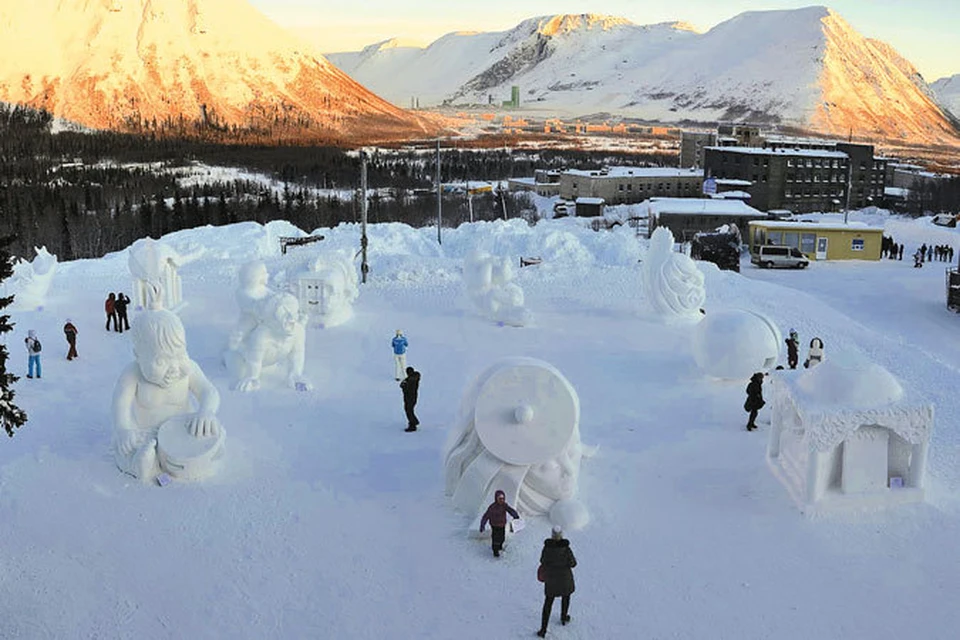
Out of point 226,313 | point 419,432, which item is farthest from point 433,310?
point 419,432

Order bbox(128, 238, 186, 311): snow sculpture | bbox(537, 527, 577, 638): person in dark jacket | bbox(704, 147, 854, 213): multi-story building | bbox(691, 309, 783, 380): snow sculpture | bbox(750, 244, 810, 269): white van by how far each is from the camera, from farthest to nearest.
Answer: bbox(704, 147, 854, 213): multi-story building
bbox(750, 244, 810, 269): white van
bbox(128, 238, 186, 311): snow sculpture
bbox(691, 309, 783, 380): snow sculpture
bbox(537, 527, 577, 638): person in dark jacket

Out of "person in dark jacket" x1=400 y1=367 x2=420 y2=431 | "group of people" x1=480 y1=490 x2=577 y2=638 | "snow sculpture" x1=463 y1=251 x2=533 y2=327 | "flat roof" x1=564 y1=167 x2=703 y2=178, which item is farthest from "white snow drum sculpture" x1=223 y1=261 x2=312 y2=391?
"flat roof" x1=564 y1=167 x2=703 y2=178

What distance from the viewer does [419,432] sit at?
439 inches

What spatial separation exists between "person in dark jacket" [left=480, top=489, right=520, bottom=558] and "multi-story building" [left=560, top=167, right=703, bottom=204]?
55005mm

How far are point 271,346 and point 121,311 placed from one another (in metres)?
5.30

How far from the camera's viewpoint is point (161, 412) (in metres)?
9.64

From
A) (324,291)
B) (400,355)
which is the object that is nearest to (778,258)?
(324,291)

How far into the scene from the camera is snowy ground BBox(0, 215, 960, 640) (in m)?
7.03

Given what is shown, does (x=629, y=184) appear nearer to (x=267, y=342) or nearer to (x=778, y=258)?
(x=778, y=258)

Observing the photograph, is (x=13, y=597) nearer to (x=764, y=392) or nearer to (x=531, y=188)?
(x=764, y=392)

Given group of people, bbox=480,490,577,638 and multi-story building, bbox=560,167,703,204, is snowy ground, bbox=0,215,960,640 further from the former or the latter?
multi-story building, bbox=560,167,703,204

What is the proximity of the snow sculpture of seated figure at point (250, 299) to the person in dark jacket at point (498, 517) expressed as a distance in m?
6.64

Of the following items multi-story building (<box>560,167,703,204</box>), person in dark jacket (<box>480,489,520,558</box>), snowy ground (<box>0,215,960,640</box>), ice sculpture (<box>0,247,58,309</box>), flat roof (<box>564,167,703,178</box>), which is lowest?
snowy ground (<box>0,215,960,640</box>)

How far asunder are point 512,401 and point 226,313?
38.6ft
